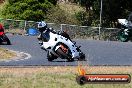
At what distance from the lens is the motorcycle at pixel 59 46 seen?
36.4 ft

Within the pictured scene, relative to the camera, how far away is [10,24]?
172ft

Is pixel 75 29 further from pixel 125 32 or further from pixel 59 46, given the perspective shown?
pixel 59 46

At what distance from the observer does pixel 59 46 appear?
37.0 ft

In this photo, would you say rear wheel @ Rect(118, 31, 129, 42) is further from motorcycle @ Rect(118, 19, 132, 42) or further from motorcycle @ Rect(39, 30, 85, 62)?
motorcycle @ Rect(39, 30, 85, 62)

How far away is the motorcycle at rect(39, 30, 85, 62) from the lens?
1109cm

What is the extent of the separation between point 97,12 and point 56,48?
43448 millimetres

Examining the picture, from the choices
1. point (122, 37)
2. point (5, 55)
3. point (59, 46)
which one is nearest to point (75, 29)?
point (122, 37)

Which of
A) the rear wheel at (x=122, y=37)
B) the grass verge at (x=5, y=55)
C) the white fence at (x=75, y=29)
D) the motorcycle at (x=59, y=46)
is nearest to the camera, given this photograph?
the motorcycle at (x=59, y=46)

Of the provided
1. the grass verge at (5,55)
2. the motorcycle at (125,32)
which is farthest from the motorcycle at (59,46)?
the motorcycle at (125,32)

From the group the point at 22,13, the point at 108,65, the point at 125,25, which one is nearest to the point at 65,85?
the point at 108,65

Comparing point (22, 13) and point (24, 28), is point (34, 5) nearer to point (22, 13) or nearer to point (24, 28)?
point (22, 13)

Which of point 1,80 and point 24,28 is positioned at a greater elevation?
point 1,80

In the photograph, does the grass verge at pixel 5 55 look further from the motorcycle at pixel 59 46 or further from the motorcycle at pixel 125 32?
the motorcycle at pixel 125 32

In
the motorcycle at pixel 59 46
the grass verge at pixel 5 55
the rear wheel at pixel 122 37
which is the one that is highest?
the motorcycle at pixel 59 46
